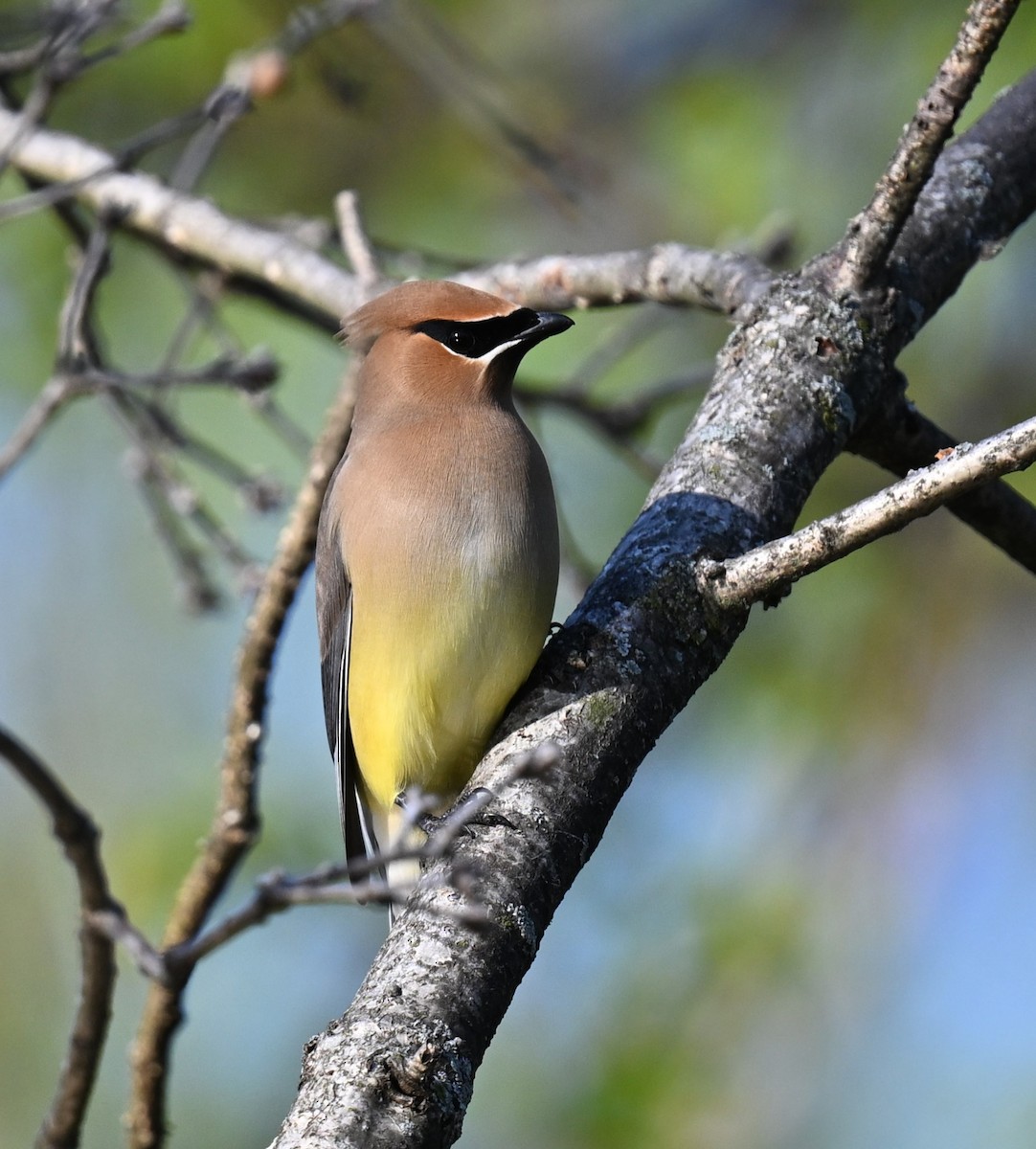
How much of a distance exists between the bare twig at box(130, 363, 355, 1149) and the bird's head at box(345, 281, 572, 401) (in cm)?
45

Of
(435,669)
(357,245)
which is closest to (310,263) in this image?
(357,245)

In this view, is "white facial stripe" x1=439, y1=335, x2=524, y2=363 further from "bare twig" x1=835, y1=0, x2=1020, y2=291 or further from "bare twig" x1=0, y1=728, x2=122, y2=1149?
"bare twig" x1=0, y1=728, x2=122, y2=1149

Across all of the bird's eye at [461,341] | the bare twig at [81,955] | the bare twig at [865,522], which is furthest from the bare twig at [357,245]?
the bare twig at [865,522]

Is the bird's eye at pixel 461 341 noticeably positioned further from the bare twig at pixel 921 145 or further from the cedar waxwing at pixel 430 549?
the bare twig at pixel 921 145

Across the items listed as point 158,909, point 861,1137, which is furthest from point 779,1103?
point 158,909

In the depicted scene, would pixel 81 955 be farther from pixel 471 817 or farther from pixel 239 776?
pixel 471 817

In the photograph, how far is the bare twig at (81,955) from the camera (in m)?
3.48

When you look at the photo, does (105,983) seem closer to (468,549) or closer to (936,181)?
(468,549)

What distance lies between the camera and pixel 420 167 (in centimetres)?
767

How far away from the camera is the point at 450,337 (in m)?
4.37

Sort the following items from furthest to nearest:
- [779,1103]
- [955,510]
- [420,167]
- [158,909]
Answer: [420,167]
[158,909]
[779,1103]
[955,510]

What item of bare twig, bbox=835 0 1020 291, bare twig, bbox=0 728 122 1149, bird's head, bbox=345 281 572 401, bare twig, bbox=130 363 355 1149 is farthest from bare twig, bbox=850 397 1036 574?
bare twig, bbox=0 728 122 1149

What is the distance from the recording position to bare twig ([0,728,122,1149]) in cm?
348

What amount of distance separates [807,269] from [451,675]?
1239mm
